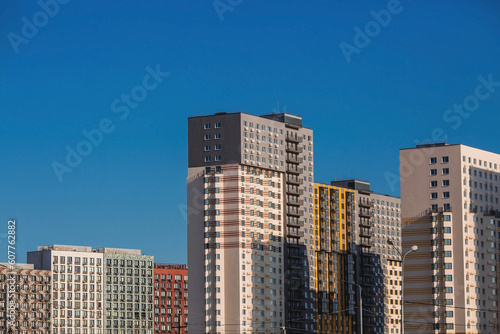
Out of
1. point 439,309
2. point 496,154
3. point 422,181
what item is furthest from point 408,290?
point 496,154

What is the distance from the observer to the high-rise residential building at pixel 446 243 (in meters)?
180

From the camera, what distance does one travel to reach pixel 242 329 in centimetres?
19825

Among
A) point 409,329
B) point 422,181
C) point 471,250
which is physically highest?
point 422,181

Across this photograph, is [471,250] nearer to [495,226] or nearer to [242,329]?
[495,226]

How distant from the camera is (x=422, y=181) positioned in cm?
18350

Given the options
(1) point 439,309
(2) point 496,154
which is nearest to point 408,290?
(1) point 439,309

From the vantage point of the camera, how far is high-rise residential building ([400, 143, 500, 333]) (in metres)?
180

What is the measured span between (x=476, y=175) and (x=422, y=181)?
427 inches

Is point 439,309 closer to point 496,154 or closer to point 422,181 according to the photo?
point 422,181

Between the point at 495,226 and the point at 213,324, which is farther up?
the point at 495,226

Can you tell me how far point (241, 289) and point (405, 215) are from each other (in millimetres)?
34327

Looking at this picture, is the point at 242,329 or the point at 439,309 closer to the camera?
the point at 439,309

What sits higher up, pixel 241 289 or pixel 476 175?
pixel 476 175

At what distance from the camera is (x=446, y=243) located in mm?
181875
